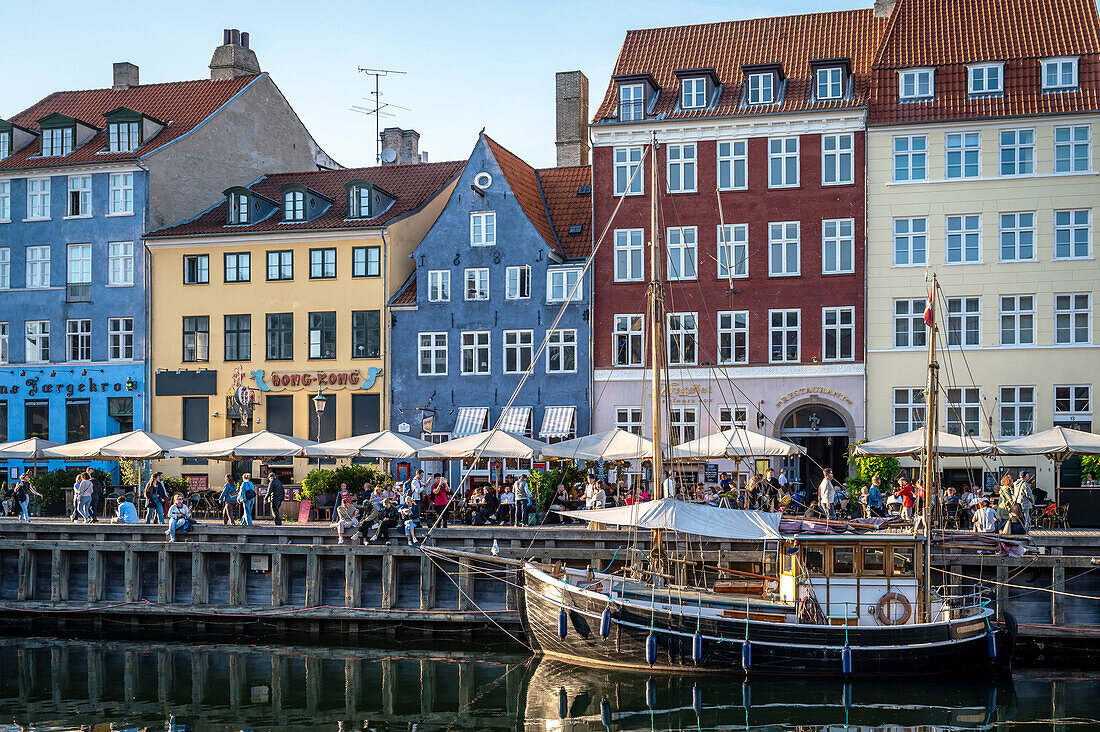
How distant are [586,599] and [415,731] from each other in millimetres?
5381

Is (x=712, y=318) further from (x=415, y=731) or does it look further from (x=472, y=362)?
(x=415, y=731)

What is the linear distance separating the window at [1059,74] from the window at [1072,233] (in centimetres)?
415

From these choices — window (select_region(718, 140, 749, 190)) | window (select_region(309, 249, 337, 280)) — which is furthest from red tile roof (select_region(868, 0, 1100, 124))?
window (select_region(309, 249, 337, 280))

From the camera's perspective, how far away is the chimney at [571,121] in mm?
54469

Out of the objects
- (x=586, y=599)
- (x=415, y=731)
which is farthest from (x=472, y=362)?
(x=415, y=731)

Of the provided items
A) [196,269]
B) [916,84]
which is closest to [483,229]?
[196,269]

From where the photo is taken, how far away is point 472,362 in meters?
48.7

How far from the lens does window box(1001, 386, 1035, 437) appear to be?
43031 mm

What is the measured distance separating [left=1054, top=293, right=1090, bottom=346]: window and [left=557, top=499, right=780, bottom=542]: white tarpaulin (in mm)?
19158

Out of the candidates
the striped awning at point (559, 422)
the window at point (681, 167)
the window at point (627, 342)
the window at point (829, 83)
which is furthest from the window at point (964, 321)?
the striped awning at point (559, 422)

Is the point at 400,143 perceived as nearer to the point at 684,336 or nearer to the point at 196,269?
the point at 196,269

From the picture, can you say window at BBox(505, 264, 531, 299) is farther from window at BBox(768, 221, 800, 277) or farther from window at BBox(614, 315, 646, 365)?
window at BBox(768, 221, 800, 277)

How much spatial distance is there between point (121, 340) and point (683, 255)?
2250cm

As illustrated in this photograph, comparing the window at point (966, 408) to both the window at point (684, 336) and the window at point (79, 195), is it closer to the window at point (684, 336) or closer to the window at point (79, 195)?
the window at point (684, 336)
